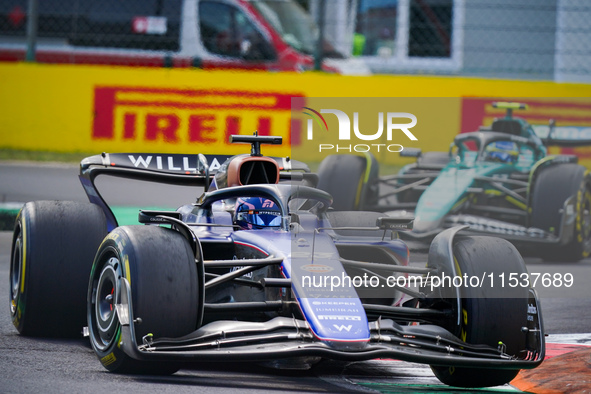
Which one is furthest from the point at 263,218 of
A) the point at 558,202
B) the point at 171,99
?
the point at 171,99

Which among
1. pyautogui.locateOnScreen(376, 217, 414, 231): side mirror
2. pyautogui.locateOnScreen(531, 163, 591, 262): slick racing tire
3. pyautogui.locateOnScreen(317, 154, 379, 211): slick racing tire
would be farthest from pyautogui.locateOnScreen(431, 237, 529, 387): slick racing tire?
pyautogui.locateOnScreen(531, 163, 591, 262): slick racing tire

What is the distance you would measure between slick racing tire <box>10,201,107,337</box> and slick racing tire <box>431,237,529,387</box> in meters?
1.96

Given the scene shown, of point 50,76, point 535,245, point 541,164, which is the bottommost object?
point 535,245

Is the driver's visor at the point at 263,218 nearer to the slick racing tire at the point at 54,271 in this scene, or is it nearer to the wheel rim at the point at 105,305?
the slick racing tire at the point at 54,271

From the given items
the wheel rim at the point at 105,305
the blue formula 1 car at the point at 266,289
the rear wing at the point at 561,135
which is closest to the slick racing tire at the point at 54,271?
the blue formula 1 car at the point at 266,289

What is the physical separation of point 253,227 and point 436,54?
11358 mm

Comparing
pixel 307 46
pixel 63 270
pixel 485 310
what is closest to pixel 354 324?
pixel 485 310

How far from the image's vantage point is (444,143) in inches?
483

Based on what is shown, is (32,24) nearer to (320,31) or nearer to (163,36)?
(163,36)

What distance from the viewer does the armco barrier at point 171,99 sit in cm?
1283

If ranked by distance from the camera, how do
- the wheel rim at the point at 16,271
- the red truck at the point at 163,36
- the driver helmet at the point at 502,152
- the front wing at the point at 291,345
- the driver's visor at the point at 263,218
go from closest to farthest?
the front wing at the point at 291,345
the driver's visor at the point at 263,218
the wheel rim at the point at 16,271
the driver helmet at the point at 502,152
the red truck at the point at 163,36

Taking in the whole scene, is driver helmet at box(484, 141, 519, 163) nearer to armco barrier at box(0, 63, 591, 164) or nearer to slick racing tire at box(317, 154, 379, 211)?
slick racing tire at box(317, 154, 379, 211)

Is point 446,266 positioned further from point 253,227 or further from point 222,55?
point 222,55

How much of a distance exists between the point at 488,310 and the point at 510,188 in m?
4.93
